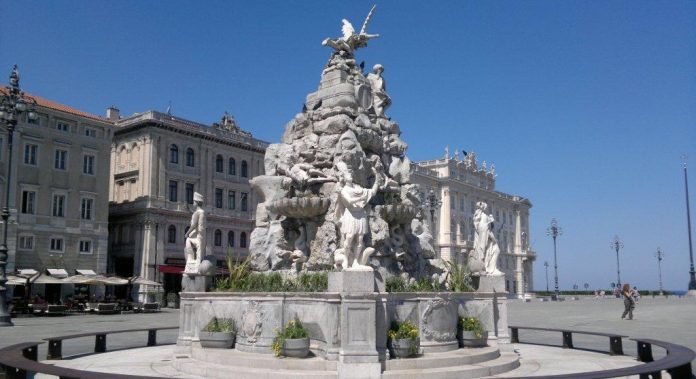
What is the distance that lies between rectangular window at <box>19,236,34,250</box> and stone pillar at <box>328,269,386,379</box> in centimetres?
3815

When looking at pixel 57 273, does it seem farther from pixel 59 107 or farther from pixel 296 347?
pixel 296 347

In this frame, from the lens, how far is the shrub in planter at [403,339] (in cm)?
1131

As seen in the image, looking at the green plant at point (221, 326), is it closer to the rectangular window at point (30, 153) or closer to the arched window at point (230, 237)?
the rectangular window at point (30, 153)

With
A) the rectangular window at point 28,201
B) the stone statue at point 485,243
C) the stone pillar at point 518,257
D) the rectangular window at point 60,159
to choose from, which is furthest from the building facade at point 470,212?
the stone statue at point 485,243

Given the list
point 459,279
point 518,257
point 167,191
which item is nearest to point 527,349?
point 459,279

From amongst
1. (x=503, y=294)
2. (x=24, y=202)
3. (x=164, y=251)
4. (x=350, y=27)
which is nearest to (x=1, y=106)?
(x=350, y=27)

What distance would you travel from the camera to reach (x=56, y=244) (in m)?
44.5

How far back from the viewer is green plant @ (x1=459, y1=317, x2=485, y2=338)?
43.5 ft

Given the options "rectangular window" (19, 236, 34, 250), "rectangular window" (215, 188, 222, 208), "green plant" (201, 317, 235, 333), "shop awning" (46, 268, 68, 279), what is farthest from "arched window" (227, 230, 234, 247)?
"green plant" (201, 317, 235, 333)

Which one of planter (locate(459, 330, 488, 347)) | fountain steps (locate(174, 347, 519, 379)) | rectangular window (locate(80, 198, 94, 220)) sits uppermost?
rectangular window (locate(80, 198, 94, 220))

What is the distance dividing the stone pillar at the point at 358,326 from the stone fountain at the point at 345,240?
2 cm

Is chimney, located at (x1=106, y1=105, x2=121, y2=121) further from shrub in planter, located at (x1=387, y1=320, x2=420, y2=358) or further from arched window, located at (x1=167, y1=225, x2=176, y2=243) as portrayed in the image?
shrub in planter, located at (x1=387, y1=320, x2=420, y2=358)

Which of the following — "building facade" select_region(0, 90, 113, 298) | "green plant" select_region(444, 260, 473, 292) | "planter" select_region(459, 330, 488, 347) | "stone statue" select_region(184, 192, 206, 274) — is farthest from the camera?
"building facade" select_region(0, 90, 113, 298)

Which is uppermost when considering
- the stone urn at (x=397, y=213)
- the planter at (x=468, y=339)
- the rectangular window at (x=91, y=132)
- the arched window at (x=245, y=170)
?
the rectangular window at (x=91, y=132)
